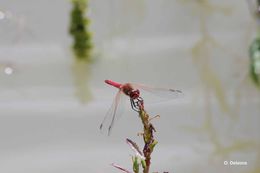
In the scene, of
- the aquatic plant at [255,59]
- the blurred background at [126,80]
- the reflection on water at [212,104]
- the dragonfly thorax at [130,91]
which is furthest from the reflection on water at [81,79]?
the dragonfly thorax at [130,91]

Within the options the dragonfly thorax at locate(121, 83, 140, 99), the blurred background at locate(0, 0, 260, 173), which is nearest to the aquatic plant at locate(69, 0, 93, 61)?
the blurred background at locate(0, 0, 260, 173)

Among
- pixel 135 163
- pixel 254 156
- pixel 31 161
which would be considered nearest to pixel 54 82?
pixel 31 161

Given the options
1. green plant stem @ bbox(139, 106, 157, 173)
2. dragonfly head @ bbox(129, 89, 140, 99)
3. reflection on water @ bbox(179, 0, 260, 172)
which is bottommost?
green plant stem @ bbox(139, 106, 157, 173)

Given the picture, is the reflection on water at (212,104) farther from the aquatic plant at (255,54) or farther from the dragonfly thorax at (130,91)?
the dragonfly thorax at (130,91)

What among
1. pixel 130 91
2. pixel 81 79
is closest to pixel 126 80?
pixel 81 79

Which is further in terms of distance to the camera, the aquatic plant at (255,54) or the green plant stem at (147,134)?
the aquatic plant at (255,54)

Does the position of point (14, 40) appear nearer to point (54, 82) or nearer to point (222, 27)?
point (54, 82)

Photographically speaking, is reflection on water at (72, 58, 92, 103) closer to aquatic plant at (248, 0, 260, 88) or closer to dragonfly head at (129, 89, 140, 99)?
aquatic plant at (248, 0, 260, 88)
